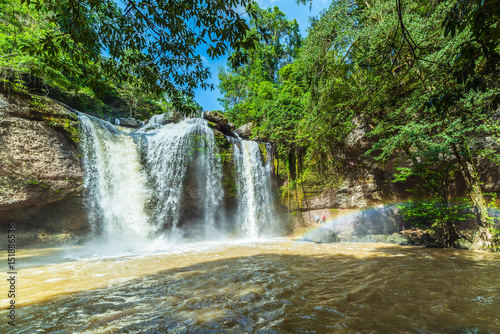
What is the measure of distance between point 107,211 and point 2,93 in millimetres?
6738

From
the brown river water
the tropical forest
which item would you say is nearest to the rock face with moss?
the tropical forest

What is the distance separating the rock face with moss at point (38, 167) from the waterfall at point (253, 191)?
28.4 feet

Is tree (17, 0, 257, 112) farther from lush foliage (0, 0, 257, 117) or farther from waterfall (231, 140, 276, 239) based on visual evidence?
waterfall (231, 140, 276, 239)

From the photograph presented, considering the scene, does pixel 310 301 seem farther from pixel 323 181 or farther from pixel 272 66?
pixel 272 66

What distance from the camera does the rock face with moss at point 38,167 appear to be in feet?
29.1

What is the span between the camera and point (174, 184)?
40.9 ft

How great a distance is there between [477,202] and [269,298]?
8.23 metres

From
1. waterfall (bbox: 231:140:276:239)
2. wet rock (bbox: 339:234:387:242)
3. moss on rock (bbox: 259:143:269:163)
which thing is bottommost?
wet rock (bbox: 339:234:387:242)

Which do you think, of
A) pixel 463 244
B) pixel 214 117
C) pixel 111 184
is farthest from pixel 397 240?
pixel 111 184

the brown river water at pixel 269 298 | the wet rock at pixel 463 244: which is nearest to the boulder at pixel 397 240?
the wet rock at pixel 463 244

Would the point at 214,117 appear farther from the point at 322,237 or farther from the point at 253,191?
the point at 322,237

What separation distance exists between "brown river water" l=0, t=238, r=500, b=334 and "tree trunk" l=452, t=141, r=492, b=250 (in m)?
1.85

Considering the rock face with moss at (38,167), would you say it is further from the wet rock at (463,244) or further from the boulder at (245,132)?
the wet rock at (463,244)

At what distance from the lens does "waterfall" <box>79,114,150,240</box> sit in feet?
35.1
